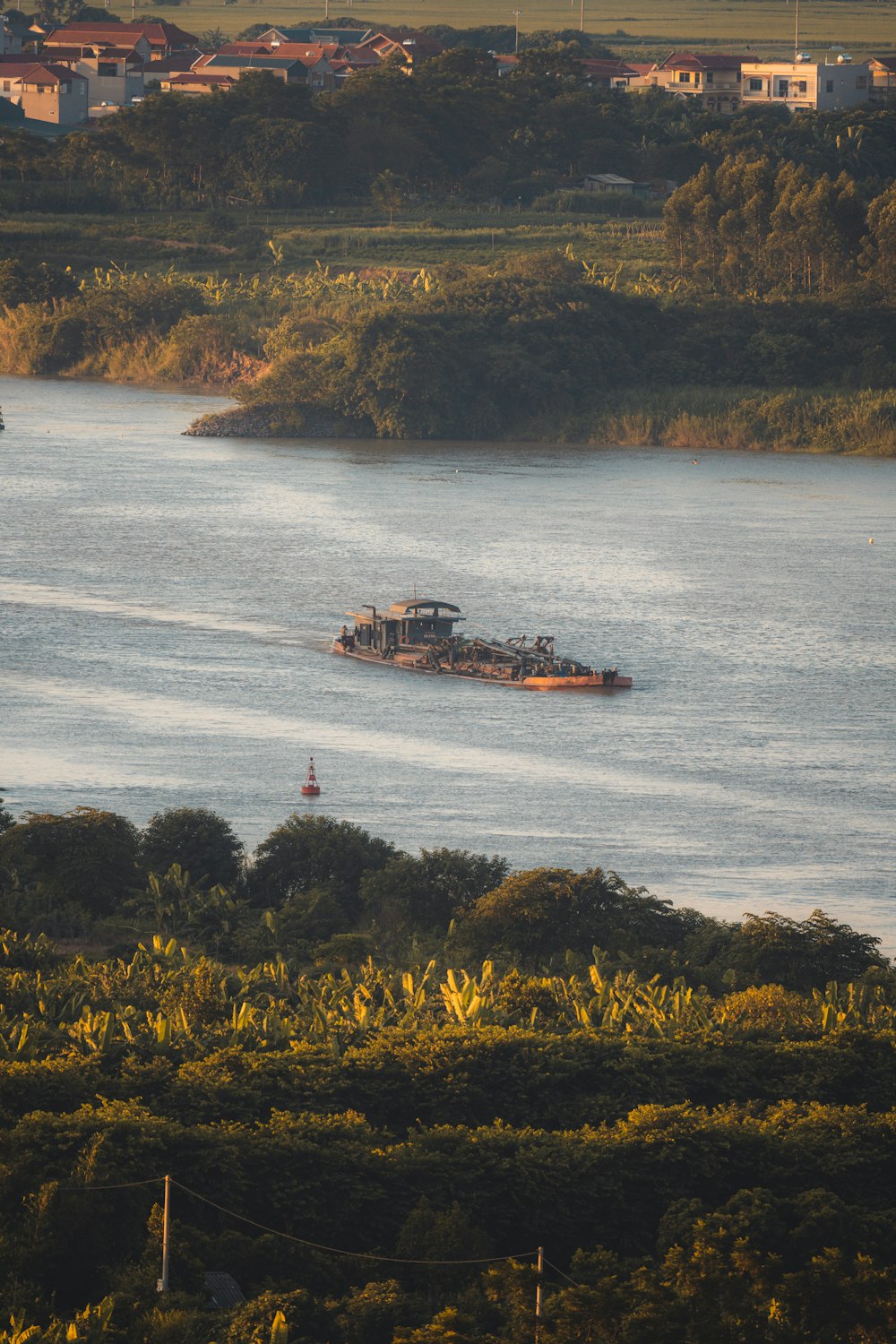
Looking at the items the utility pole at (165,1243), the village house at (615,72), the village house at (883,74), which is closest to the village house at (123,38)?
the village house at (615,72)

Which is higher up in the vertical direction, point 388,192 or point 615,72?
point 615,72

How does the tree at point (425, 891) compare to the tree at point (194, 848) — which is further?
the tree at point (194, 848)

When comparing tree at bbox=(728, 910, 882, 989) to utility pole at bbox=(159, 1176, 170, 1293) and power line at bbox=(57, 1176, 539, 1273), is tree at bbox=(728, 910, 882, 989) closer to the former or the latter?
power line at bbox=(57, 1176, 539, 1273)

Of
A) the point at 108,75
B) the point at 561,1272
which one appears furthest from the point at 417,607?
the point at 108,75

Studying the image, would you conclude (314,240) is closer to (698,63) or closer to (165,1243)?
(698,63)

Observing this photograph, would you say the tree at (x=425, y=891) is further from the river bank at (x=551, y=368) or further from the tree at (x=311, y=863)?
the river bank at (x=551, y=368)

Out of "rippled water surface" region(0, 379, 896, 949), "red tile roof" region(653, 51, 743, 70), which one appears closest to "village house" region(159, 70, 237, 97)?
"red tile roof" region(653, 51, 743, 70)

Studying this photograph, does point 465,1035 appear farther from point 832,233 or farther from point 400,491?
point 832,233
